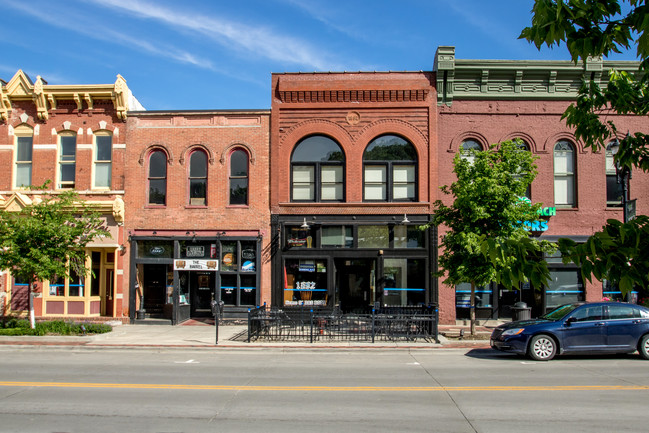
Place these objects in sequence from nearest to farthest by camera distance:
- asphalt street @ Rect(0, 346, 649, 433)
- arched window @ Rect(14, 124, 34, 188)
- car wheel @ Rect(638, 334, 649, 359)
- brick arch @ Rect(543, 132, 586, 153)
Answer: asphalt street @ Rect(0, 346, 649, 433), car wheel @ Rect(638, 334, 649, 359), brick arch @ Rect(543, 132, 586, 153), arched window @ Rect(14, 124, 34, 188)

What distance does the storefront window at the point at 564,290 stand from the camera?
70.7 ft

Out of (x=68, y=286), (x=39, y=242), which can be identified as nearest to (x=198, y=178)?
(x=39, y=242)

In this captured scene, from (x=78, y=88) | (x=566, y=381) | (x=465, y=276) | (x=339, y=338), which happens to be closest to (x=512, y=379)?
(x=566, y=381)

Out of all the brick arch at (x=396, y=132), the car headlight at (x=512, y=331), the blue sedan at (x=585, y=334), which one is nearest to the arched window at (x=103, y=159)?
the brick arch at (x=396, y=132)

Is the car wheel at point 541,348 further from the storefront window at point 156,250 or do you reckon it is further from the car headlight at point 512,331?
the storefront window at point 156,250

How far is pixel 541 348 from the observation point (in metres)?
14.0

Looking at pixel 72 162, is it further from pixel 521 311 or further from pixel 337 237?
pixel 521 311

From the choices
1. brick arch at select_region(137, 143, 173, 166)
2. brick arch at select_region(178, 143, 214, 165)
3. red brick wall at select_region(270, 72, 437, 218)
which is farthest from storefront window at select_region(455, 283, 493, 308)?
brick arch at select_region(137, 143, 173, 166)

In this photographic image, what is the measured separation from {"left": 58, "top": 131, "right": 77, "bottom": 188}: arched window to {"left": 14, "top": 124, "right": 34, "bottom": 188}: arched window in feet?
4.21

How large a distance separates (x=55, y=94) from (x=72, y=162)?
2.89 metres

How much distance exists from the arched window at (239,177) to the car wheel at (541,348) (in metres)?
12.6

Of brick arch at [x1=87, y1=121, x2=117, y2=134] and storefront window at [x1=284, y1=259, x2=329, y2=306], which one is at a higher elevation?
brick arch at [x1=87, y1=121, x2=117, y2=134]

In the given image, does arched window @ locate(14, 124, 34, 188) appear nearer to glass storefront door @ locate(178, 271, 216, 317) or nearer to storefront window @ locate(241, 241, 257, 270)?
glass storefront door @ locate(178, 271, 216, 317)

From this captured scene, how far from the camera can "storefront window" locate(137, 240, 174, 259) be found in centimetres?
2184
